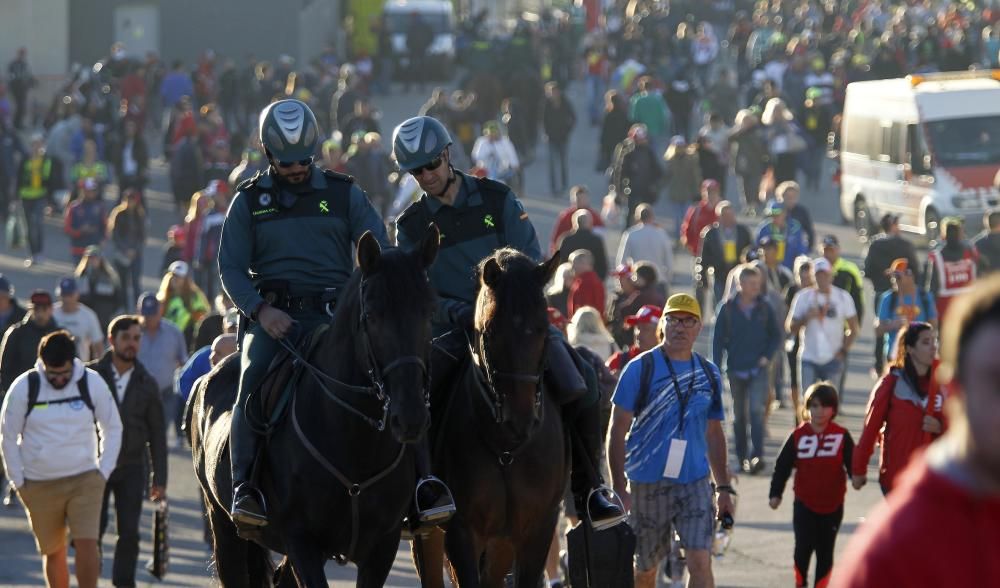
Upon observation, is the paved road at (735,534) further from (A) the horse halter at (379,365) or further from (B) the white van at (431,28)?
(B) the white van at (431,28)

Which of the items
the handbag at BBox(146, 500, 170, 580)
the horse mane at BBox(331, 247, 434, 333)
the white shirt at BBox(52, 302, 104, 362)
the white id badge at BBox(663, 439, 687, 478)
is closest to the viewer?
the horse mane at BBox(331, 247, 434, 333)

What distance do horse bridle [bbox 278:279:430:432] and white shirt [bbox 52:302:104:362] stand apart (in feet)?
34.4

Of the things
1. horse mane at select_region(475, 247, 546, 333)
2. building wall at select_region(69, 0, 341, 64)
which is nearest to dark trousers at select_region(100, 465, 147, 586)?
horse mane at select_region(475, 247, 546, 333)

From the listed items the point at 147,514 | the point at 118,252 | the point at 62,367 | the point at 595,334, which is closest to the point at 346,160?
the point at 118,252

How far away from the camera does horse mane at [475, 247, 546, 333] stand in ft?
26.5

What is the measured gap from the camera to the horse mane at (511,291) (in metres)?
8.08

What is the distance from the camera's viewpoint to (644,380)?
1055 cm

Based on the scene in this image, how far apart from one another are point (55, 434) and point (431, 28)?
39.1 meters

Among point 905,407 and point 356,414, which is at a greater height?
point 356,414

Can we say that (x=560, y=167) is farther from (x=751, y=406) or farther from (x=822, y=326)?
(x=751, y=406)

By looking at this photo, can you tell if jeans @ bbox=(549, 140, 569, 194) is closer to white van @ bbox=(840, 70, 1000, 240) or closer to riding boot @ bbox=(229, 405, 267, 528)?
white van @ bbox=(840, 70, 1000, 240)

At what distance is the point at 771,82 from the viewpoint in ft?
125

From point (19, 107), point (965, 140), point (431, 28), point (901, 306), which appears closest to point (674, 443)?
point (901, 306)

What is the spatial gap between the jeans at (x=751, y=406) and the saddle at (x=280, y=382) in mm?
10379
